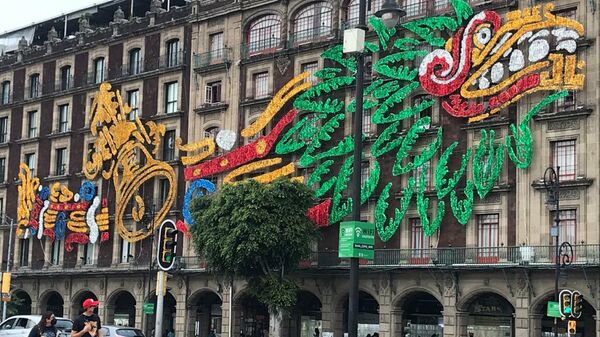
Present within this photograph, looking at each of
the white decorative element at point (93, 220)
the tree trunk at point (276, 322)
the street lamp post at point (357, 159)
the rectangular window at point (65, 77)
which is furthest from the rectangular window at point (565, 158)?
the rectangular window at point (65, 77)

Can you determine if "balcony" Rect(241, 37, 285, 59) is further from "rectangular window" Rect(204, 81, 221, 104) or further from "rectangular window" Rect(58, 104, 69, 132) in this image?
"rectangular window" Rect(58, 104, 69, 132)

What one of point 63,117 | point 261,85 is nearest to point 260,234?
point 261,85

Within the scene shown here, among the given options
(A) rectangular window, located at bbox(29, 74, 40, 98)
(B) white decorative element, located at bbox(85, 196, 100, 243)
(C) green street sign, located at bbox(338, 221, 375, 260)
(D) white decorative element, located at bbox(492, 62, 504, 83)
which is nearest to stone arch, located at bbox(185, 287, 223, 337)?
(B) white decorative element, located at bbox(85, 196, 100, 243)

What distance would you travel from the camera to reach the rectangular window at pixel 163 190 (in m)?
60.2

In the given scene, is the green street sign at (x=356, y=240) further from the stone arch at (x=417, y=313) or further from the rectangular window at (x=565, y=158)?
the stone arch at (x=417, y=313)

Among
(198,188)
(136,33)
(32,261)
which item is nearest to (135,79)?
(136,33)

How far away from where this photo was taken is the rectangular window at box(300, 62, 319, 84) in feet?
174

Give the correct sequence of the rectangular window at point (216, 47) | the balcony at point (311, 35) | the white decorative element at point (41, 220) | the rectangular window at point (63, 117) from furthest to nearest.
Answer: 1. the rectangular window at point (63, 117)
2. the white decorative element at point (41, 220)
3. the rectangular window at point (216, 47)
4. the balcony at point (311, 35)

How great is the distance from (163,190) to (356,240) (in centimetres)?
4307

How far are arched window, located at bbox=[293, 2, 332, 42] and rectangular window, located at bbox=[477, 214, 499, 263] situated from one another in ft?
45.0

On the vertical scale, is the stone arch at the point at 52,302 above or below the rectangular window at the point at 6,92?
below

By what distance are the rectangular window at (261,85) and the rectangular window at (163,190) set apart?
8439mm

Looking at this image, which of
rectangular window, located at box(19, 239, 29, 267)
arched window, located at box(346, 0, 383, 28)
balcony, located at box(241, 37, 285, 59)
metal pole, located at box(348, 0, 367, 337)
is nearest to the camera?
metal pole, located at box(348, 0, 367, 337)

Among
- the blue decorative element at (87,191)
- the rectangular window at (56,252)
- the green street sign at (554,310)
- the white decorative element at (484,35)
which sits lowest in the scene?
the green street sign at (554,310)
